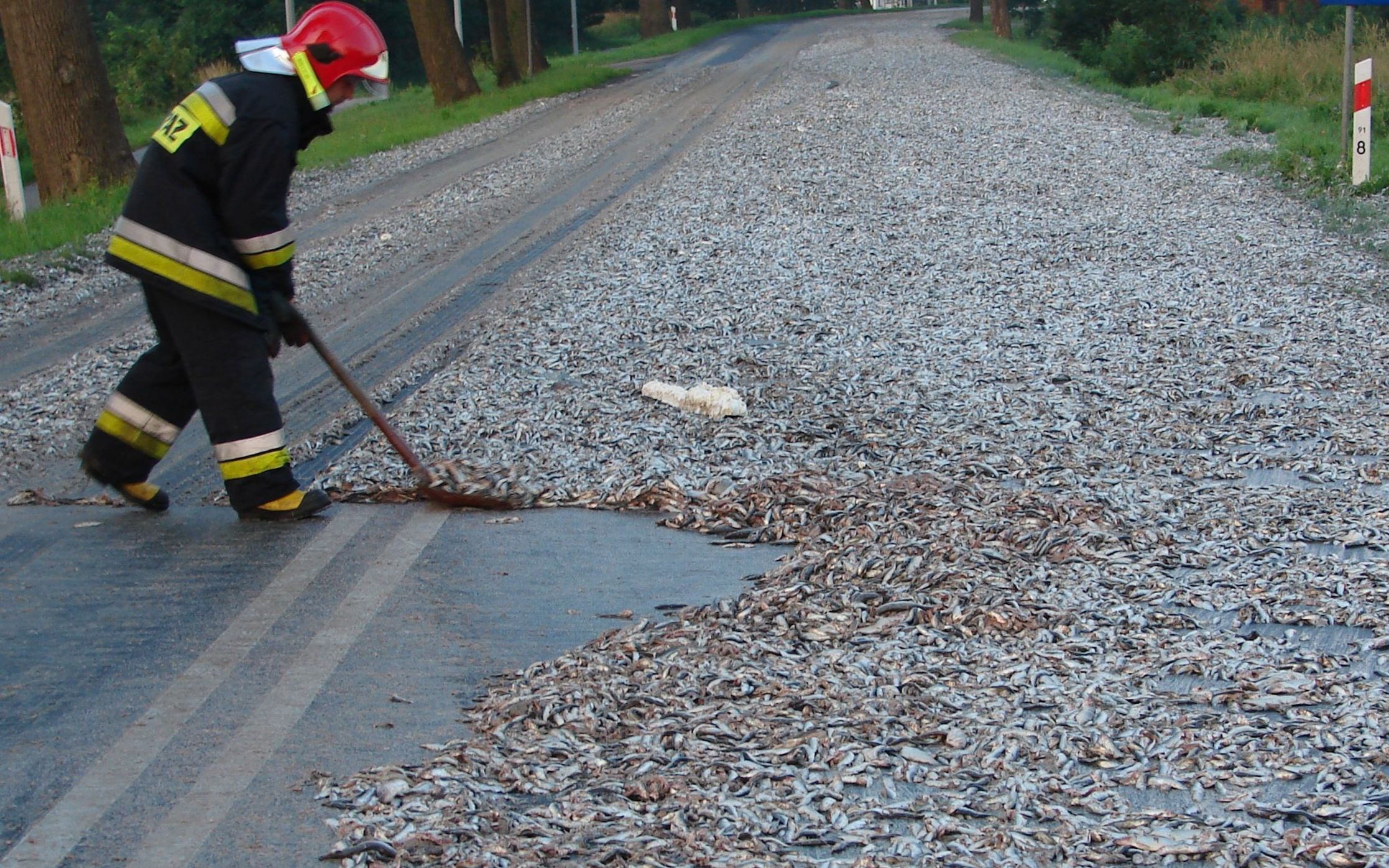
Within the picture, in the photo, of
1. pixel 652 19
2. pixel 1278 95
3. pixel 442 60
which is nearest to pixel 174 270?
pixel 1278 95

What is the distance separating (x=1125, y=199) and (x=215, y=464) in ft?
32.0

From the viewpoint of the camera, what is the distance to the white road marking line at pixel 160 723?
10.5 ft

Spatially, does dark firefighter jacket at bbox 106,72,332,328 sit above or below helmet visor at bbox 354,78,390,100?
below

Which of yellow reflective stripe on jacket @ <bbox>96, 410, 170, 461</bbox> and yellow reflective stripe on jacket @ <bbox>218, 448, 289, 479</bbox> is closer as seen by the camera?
yellow reflective stripe on jacket @ <bbox>218, 448, 289, 479</bbox>

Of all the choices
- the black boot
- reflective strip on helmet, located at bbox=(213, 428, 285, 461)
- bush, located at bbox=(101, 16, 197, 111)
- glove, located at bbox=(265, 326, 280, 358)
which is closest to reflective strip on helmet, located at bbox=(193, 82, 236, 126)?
glove, located at bbox=(265, 326, 280, 358)

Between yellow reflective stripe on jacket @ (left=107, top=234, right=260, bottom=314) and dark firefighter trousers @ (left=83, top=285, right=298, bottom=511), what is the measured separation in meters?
0.08

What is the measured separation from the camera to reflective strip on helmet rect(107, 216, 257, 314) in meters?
5.33

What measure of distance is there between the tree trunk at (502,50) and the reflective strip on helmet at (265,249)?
25439 millimetres

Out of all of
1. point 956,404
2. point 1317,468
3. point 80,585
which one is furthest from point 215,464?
point 1317,468

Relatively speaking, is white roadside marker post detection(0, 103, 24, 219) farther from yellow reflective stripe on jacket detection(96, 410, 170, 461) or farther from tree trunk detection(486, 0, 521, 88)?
tree trunk detection(486, 0, 521, 88)

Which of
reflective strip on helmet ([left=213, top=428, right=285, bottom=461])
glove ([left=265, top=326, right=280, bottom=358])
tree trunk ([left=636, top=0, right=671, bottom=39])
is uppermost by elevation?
tree trunk ([left=636, top=0, right=671, bottom=39])

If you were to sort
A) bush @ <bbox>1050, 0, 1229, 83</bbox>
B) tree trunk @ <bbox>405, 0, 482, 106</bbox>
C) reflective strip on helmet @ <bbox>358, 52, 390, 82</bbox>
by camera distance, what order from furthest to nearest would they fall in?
→ bush @ <bbox>1050, 0, 1229, 83</bbox>, tree trunk @ <bbox>405, 0, 482, 106</bbox>, reflective strip on helmet @ <bbox>358, 52, 390, 82</bbox>

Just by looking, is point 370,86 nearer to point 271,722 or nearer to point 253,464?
point 253,464

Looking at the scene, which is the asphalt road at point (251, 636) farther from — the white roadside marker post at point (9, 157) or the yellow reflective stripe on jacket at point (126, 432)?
the white roadside marker post at point (9, 157)
